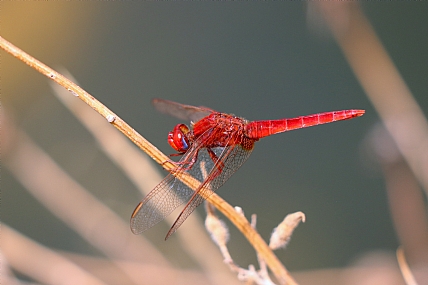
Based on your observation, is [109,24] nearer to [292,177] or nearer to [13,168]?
[13,168]

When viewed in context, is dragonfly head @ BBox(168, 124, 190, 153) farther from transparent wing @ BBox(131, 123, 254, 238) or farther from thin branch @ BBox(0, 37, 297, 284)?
thin branch @ BBox(0, 37, 297, 284)

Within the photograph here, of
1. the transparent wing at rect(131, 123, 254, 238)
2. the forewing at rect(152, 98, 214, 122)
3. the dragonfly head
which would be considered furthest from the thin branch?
the forewing at rect(152, 98, 214, 122)

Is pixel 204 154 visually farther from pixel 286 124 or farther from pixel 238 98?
pixel 238 98

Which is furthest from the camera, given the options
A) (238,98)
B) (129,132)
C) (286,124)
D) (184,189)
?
(238,98)

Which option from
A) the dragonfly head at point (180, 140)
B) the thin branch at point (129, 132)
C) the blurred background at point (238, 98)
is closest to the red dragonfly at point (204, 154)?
the dragonfly head at point (180, 140)

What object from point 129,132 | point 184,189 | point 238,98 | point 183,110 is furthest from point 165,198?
point 238,98

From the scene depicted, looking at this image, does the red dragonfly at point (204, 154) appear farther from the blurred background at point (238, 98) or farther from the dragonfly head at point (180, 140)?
the blurred background at point (238, 98)

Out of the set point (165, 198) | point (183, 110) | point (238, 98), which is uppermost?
point (238, 98)

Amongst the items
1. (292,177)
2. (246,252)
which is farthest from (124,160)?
(292,177)
